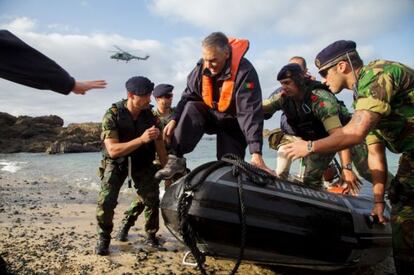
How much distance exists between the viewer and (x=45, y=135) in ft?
165

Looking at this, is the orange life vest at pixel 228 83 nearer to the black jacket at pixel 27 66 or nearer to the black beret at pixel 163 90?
the black jacket at pixel 27 66

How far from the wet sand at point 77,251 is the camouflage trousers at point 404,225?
3.55ft

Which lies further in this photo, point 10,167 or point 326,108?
point 10,167

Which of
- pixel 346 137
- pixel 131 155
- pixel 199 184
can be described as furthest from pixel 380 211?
pixel 131 155

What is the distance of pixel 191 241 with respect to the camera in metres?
2.46

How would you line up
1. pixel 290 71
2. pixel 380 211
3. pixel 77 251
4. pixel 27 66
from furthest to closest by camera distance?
pixel 77 251 → pixel 290 71 → pixel 380 211 → pixel 27 66

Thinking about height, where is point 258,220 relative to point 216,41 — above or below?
below

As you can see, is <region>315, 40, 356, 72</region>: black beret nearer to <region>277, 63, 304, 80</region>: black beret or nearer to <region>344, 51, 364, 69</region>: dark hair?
<region>344, 51, 364, 69</region>: dark hair

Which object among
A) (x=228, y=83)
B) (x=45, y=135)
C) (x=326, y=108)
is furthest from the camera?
(x=45, y=135)

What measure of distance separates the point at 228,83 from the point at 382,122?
1329 mm

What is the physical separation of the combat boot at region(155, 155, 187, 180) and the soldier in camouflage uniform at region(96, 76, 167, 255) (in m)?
0.48

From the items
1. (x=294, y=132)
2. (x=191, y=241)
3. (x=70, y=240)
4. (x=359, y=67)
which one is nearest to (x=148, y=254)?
(x=70, y=240)

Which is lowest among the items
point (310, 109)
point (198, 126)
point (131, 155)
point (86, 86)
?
point (131, 155)

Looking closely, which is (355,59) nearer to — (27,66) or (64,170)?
(27,66)
